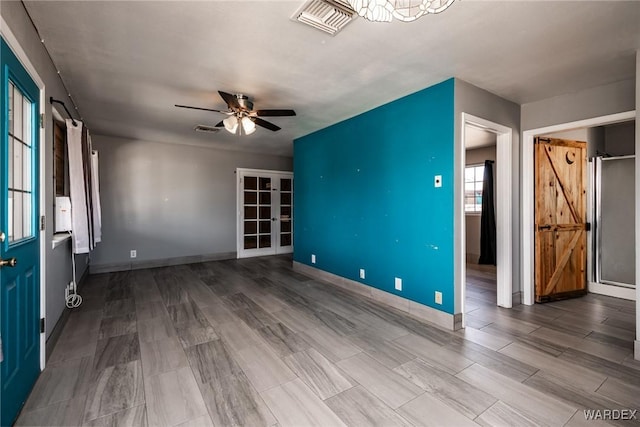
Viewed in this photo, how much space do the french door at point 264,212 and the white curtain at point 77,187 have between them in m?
3.55

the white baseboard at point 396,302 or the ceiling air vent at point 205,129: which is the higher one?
the ceiling air vent at point 205,129

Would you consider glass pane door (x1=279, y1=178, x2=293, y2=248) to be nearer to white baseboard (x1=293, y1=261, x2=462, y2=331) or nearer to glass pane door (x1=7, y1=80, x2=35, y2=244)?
white baseboard (x1=293, y1=261, x2=462, y2=331)

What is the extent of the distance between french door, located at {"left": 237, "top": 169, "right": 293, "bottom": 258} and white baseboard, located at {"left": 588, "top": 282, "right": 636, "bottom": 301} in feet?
18.7

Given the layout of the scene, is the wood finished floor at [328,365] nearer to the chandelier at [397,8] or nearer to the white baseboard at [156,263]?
the white baseboard at [156,263]

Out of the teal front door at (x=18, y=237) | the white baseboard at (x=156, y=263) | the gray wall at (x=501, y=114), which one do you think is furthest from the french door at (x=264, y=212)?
the gray wall at (x=501, y=114)

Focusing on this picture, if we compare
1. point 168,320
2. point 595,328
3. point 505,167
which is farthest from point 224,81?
point 595,328

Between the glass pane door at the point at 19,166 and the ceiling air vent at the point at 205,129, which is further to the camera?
the ceiling air vent at the point at 205,129

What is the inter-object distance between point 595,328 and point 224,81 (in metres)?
4.47

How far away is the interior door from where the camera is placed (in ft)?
11.6

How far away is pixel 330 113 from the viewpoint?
3885 mm

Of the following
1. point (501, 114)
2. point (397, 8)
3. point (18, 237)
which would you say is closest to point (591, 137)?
point (501, 114)

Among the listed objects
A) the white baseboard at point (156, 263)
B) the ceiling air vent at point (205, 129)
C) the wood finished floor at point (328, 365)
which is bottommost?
the wood finished floor at point (328, 365)

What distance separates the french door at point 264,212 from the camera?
659cm

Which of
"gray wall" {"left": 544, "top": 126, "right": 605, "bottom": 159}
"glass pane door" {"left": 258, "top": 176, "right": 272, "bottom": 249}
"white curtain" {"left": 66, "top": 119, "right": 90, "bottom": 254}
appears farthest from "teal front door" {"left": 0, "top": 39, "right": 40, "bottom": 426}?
"gray wall" {"left": 544, "top": 126, "right": 605, "bottom": 159}
